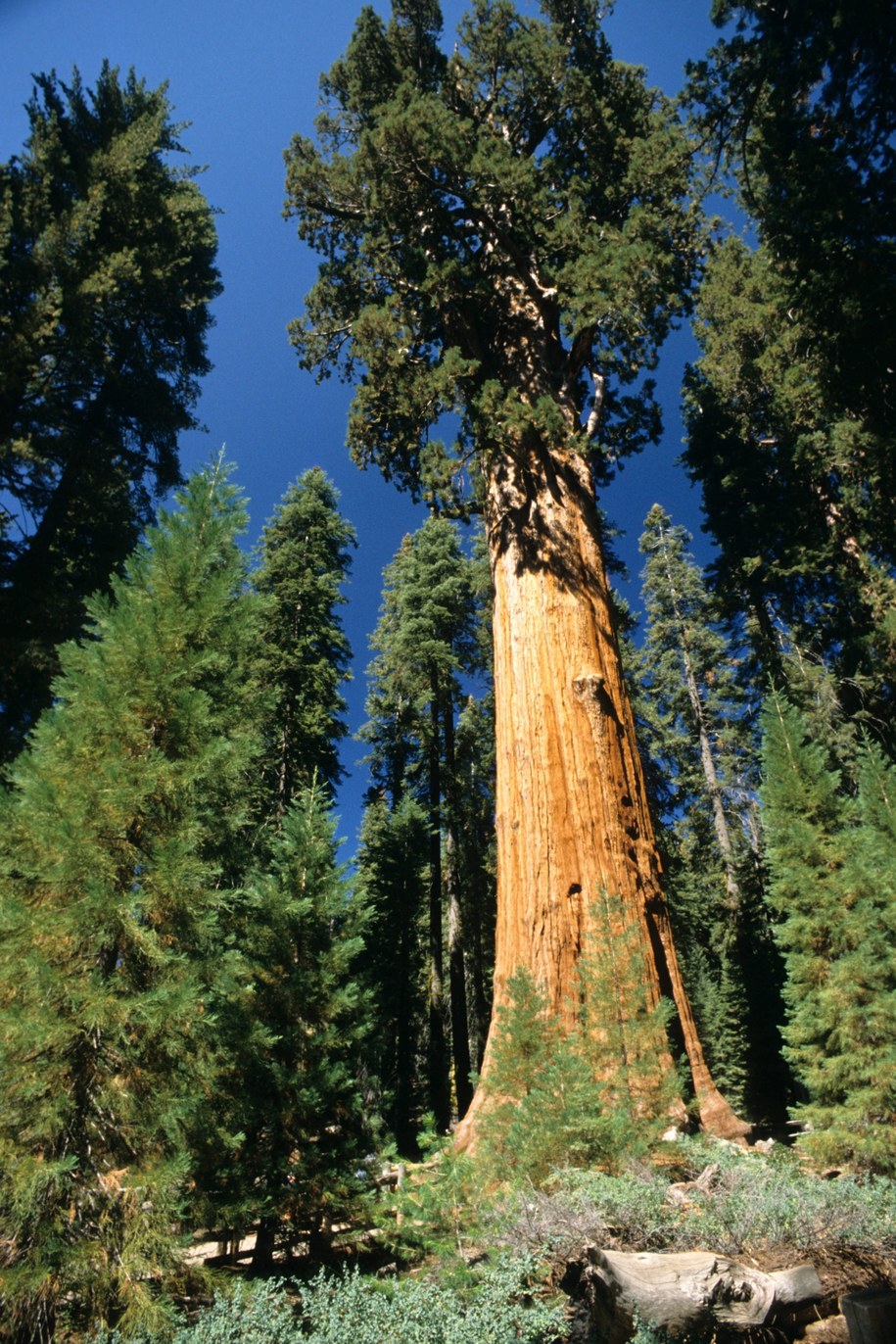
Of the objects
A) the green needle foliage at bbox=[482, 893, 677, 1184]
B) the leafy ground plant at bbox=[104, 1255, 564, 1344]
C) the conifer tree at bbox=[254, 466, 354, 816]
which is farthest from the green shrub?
the conifer tree at bbox=[254, 466, 354, 816]

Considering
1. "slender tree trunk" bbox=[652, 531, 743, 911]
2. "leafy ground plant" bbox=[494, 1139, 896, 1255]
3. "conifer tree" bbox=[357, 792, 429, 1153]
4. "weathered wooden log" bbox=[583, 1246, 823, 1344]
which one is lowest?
"weathered wooden log" bbox=[583, 1246, 823, 1344]

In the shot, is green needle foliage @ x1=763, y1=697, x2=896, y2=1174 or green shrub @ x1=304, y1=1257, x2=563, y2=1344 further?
green needle foliage @ x1=763, y1=697, x2=896, y2=1174

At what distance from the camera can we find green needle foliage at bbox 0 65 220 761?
8047 mm

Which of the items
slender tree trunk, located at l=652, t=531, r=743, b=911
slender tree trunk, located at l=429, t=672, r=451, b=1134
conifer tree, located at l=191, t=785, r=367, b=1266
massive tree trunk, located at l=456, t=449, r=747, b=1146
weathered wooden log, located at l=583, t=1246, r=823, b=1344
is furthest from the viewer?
slender tree trunk, located at l=652, t=531, r=743, b=911

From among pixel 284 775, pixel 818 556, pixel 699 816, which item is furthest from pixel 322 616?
pixel 699 816

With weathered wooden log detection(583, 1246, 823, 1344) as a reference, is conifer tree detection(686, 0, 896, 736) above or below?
above

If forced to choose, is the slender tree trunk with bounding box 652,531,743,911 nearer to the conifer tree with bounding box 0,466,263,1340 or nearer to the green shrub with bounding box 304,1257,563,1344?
the green shrub with bounding box 304,1257,563,1344

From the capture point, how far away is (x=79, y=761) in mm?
3191

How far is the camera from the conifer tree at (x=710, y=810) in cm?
1540

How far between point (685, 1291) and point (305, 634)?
13.6 meters

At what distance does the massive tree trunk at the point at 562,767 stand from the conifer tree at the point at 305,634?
6.30 metres

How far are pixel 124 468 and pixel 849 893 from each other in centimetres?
1128

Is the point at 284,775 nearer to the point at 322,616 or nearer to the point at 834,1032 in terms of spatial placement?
the point at 322,616

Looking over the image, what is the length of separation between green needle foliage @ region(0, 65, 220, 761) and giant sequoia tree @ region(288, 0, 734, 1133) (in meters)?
2.93
